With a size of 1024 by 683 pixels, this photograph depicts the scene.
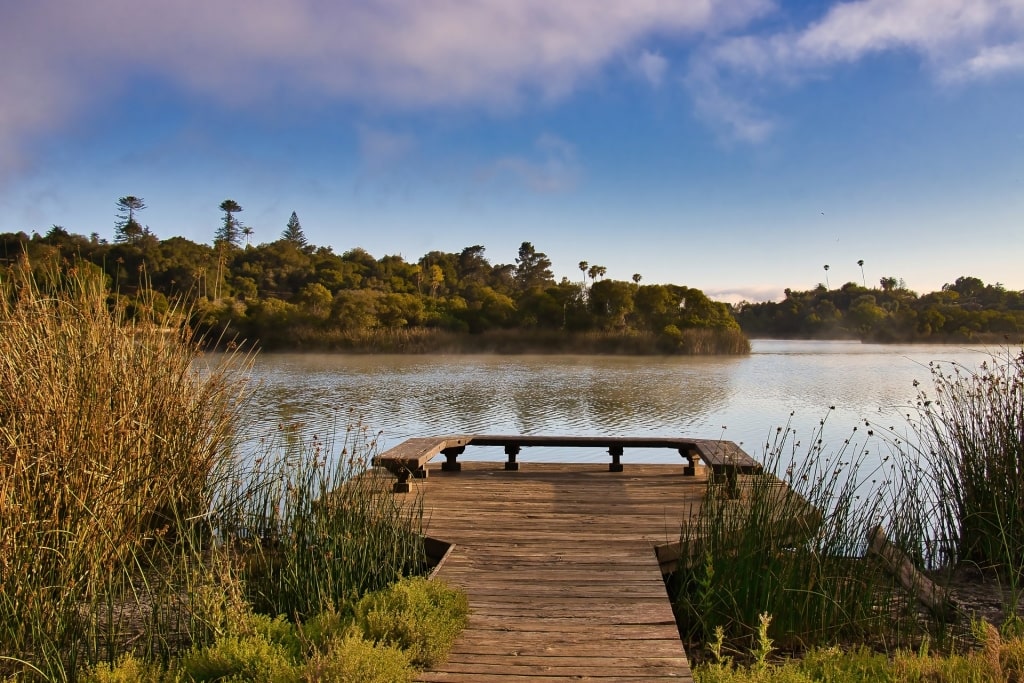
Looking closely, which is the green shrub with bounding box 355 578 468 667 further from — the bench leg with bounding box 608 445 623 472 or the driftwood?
the bench leg with bounding box 608 445 623 472

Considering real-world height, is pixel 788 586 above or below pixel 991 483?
below

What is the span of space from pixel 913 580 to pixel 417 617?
7.93 feet

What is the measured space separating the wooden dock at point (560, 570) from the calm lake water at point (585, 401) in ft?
4.34

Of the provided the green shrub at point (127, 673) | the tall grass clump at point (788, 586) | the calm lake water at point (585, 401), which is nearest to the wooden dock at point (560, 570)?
the tall grass clump at point (788, 586)

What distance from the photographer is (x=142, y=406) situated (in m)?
3.57

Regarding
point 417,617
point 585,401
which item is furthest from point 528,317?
point 417,617

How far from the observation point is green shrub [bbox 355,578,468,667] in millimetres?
2146

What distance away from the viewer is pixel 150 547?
12.8ft

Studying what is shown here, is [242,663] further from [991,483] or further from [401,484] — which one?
[991,483]

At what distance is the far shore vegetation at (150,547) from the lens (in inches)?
85.3

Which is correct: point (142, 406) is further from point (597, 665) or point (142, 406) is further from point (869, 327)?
point (869, 327)

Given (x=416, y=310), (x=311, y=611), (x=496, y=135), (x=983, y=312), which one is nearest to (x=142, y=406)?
(x=311, y=611)

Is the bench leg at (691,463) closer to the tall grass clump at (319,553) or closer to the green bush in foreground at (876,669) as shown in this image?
the tall grass clump at (319,553)

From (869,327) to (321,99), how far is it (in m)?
48.4
